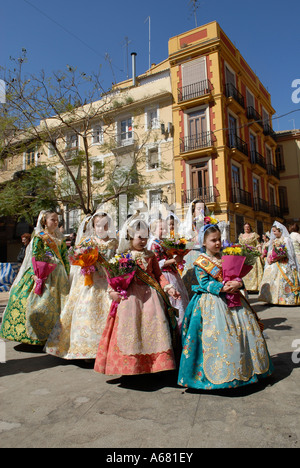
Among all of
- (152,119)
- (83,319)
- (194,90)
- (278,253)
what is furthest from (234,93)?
(83,319)

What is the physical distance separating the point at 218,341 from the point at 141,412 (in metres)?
0.87

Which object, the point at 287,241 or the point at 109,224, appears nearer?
the point at 109,224

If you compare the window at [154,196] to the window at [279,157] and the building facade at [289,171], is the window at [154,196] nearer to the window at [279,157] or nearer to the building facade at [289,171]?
the building facade at [289,171]

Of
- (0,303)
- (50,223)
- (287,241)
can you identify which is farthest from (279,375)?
(0,303)

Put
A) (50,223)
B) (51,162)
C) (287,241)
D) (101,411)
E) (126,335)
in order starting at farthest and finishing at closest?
1. (51,162)
2. (287,241)
3. (50,223)
4. (126,335)
5. (101,411)

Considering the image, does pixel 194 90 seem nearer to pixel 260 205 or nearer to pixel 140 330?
pixel 260 205

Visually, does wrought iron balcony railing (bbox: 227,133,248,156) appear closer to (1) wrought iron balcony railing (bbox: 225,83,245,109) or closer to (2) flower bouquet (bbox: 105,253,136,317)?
(1) wrought iron balcony railing (bbox: 225,83,245,109)

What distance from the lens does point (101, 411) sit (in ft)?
8.54

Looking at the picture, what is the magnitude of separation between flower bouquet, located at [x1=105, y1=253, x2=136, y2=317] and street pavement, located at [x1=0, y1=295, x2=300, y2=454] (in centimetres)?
82

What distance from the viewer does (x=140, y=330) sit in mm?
3174

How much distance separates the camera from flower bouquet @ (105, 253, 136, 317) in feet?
10.7

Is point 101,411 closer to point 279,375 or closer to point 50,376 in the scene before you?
point 50,376

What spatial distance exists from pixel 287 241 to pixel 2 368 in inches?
250

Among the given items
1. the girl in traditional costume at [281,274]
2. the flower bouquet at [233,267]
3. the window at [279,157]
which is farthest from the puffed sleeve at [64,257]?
the window at [279,157]
